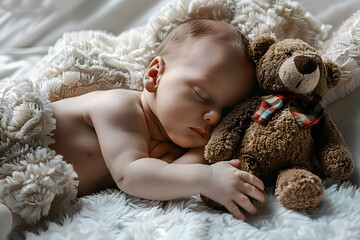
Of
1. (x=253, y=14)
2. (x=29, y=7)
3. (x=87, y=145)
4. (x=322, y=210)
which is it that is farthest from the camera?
(x=29, y=7)

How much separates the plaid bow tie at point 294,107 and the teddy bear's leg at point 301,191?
0.13 m

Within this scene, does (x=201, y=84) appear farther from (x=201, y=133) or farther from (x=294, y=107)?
(x=294, y=107)

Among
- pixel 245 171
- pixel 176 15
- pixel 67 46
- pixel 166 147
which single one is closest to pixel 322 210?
pixel 245 171

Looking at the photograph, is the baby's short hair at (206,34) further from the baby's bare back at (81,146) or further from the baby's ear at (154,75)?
the baby's bare back at (81,146)

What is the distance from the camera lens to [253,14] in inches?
44.7

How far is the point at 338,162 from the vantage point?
0.84 m

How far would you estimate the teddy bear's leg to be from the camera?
2.42 feet

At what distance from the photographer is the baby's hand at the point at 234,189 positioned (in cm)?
78

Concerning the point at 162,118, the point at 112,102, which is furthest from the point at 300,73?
the point at 112,102

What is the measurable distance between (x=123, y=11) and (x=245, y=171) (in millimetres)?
941

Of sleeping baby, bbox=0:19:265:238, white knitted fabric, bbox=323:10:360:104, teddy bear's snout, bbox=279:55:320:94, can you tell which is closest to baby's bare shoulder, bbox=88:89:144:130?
sleeping baby, bbox=0:19:265:238

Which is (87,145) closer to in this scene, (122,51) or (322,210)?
(122,51)

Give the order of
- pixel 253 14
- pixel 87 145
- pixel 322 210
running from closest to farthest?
pixel 322 210
pixel 87 145
pixel 253 14

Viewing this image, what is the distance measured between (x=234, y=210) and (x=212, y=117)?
224 mm
